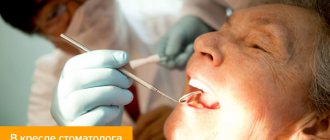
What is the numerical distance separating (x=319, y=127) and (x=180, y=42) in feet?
2.13

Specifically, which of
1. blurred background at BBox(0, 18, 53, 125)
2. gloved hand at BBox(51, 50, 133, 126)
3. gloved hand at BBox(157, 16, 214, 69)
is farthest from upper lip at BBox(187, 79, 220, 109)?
blurred background at BBox(0, 18, 53, 125)

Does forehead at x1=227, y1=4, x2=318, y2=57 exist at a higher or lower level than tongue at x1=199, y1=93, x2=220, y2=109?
higher

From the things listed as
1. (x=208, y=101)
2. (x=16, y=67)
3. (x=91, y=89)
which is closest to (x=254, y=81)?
(x=208, y=101)

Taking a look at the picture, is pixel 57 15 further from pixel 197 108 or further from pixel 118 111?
pixel 197 108

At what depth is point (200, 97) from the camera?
1062 mm

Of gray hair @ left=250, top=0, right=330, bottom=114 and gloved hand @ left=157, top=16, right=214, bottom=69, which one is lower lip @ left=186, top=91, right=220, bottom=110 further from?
gloved hand @ left=157, top=16, right=214, bottom=69

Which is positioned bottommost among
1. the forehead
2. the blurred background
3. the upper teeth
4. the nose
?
Answer: the blurred background

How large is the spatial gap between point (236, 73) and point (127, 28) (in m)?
0.79

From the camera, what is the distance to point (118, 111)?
1.12m

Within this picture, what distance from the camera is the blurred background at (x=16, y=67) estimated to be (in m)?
1.39

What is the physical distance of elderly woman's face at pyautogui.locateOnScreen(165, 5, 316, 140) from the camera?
3.22 ft

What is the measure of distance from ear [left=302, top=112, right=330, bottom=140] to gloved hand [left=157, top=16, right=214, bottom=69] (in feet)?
1.97

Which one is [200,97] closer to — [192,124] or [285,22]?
[192,124]

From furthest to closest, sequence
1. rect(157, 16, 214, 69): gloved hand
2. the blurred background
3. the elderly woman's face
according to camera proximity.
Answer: rect(157, 16, 214, 69): gloved hand
the blurred background
the elderly woman's face
